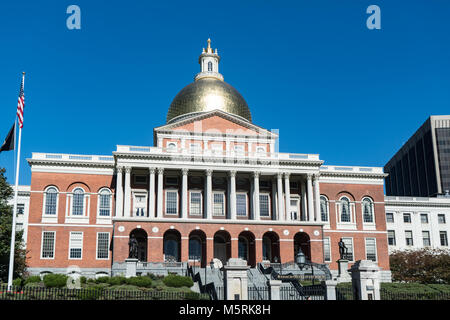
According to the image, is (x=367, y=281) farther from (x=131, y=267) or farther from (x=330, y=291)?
(x=131, y=267)

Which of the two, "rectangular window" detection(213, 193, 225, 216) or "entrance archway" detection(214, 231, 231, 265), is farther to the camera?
"rectangular window" detection(213, 193, 225, 216)

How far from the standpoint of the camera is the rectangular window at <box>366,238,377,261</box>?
64.4 m

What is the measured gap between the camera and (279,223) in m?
58.5

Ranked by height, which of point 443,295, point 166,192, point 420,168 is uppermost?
point 420,168

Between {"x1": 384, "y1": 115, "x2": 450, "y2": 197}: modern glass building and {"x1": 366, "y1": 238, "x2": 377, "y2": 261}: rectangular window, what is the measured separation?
187 ft

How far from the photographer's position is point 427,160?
131250 mm

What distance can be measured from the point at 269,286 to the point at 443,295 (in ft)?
40.8

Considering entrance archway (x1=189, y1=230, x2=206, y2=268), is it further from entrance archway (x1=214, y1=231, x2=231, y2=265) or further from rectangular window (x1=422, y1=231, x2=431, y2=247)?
rectangular window (x1=422, y1=231, x2=431, y2=247)

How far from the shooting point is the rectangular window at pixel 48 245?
57.6 m

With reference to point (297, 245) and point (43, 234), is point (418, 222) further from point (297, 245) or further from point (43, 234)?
point (43, 234)

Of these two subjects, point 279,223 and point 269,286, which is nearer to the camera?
point 269,286

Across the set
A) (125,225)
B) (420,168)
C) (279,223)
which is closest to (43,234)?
(125,225)

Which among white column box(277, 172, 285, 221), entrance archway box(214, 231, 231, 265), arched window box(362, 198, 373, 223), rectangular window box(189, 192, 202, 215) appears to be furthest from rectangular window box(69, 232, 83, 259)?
arched window box(362, 198, 373, 223)
